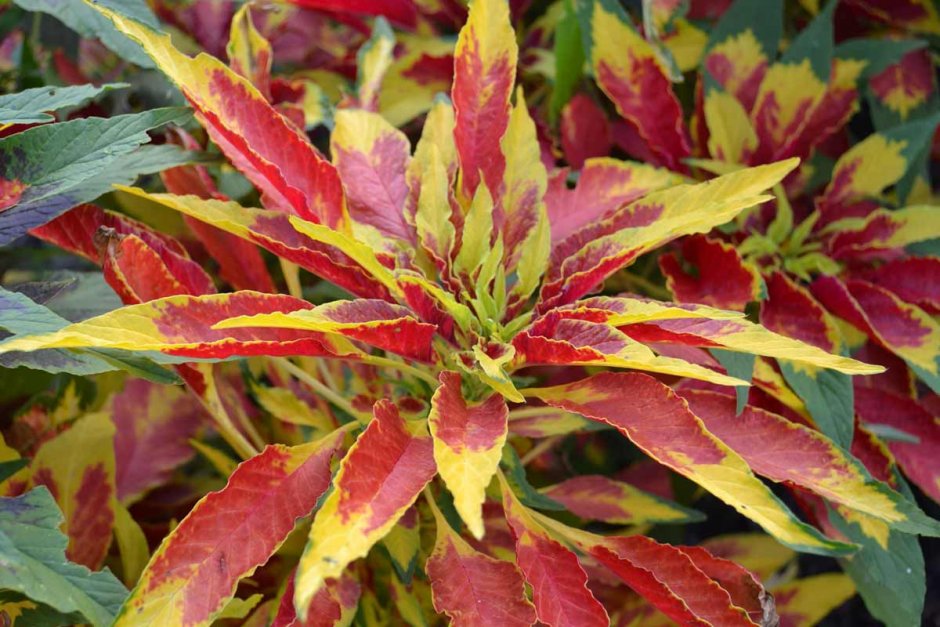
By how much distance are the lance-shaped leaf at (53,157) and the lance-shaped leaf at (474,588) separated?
36cm

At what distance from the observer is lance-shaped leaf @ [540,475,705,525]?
2.74 feet

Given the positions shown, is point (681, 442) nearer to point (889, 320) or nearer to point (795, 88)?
point (889, 320)

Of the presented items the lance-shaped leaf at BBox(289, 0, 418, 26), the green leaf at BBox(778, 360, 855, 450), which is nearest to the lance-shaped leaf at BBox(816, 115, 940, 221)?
the green leaf at BBox(778, 360, 855, 450)

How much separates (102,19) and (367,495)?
0.49 m

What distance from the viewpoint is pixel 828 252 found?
3.03 ft

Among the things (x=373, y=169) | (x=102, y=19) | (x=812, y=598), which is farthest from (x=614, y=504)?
(x=102, y=19)

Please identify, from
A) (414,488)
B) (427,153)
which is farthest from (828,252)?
(414,488)

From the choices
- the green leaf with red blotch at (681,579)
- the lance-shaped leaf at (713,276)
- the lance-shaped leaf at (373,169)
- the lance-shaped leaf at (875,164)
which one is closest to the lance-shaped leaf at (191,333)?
the lance-shaped leaf at (373,169)

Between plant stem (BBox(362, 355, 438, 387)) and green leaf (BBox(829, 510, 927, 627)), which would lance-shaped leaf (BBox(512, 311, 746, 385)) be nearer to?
→ plant stem (BBox(362, 355, 438, 387))

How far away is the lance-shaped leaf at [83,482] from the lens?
29.7 inches

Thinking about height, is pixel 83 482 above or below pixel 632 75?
below

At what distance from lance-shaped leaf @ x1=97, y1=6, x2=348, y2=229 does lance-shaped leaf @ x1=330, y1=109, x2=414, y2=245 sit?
6 centimetres

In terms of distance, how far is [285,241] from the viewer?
67cm

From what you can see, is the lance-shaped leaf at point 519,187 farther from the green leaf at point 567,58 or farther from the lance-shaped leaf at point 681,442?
the green leaf at point 567,58
